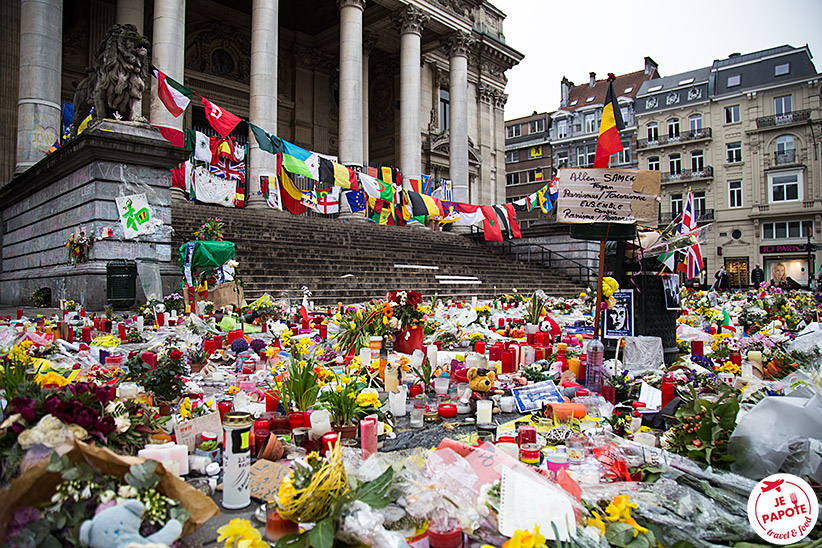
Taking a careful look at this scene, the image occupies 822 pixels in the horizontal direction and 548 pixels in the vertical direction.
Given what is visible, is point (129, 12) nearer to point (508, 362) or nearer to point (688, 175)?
point (508, 362)

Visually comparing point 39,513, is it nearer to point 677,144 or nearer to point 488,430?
point 488,430

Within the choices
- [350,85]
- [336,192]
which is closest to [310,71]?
[350,85]

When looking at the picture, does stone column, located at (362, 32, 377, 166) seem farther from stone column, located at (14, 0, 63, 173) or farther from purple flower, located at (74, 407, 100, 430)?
purple flower, located at (74, 407, 100, 430)

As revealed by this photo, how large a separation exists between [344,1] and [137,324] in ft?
63.0

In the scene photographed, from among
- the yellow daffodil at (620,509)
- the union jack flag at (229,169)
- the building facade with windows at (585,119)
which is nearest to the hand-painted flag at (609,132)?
the yellow daffodil at (620,509)

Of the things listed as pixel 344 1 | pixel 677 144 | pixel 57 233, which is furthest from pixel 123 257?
pixel 677 144

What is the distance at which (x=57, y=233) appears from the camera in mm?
12352

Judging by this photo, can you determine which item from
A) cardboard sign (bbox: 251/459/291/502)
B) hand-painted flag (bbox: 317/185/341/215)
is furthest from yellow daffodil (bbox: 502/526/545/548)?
hand-painted flag (bbox: 317/185/341/215)

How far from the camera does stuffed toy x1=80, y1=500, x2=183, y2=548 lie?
1.91 metres

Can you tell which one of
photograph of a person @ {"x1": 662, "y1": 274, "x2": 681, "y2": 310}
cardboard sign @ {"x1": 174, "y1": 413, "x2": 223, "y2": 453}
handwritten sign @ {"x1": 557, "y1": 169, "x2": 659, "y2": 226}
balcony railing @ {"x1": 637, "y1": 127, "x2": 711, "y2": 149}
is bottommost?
cardboard sign @ {"x1": 174, "y1": 413, "x2": 223, "y2": 453}

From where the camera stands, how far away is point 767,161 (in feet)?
126

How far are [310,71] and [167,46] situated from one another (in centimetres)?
1364

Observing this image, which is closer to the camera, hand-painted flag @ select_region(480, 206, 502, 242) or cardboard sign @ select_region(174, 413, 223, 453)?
cardboard sign @ select_region(174, 413, 223, 453)

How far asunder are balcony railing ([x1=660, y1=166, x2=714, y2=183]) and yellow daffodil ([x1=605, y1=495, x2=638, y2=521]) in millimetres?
44194
